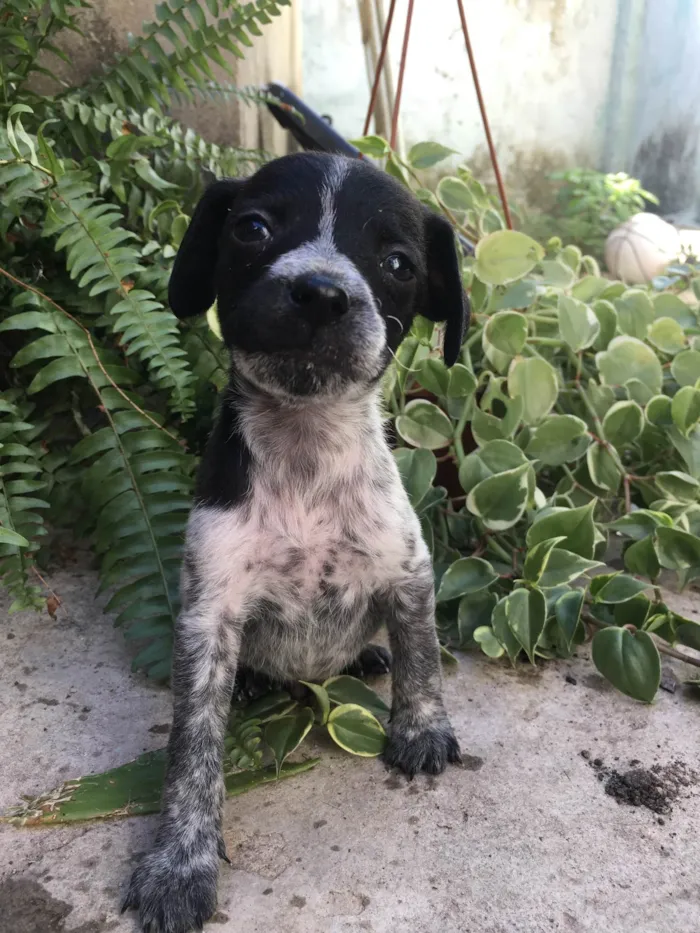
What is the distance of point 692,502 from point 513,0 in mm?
6794

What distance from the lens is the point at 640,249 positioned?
719 centimetres

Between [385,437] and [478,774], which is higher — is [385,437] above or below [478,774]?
above

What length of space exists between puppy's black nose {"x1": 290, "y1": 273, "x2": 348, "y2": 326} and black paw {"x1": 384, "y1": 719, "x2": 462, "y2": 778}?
3.71ft

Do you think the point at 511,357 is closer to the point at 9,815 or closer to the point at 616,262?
the point at 9,815

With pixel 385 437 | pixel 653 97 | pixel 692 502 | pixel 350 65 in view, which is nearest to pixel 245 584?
pixel 385 437

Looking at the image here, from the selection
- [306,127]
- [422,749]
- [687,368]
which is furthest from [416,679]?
[306,127]

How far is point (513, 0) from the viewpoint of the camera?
24.9 ft

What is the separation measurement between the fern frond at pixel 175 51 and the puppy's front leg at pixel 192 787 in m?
2.12

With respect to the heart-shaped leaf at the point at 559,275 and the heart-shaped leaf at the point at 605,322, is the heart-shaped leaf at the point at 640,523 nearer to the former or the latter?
the heart-shaped leaf at the point at 605,322

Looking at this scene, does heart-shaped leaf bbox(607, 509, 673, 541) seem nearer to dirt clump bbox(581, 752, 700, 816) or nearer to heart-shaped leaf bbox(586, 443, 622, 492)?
heart-shaped leaf bbox(586, 443, 622, 492)

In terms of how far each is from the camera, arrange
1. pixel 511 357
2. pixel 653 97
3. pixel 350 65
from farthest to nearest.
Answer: pixel 653 97
pixel 350 65
pixel 511 357

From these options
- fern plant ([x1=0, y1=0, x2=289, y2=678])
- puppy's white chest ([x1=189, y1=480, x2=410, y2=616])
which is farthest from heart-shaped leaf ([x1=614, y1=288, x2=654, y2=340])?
puppy's white chest ([x1=189, y1=480, x2=410, y2=616])

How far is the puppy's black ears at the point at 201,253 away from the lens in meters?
1.94

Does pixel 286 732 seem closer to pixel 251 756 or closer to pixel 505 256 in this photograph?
pixel 251 756
